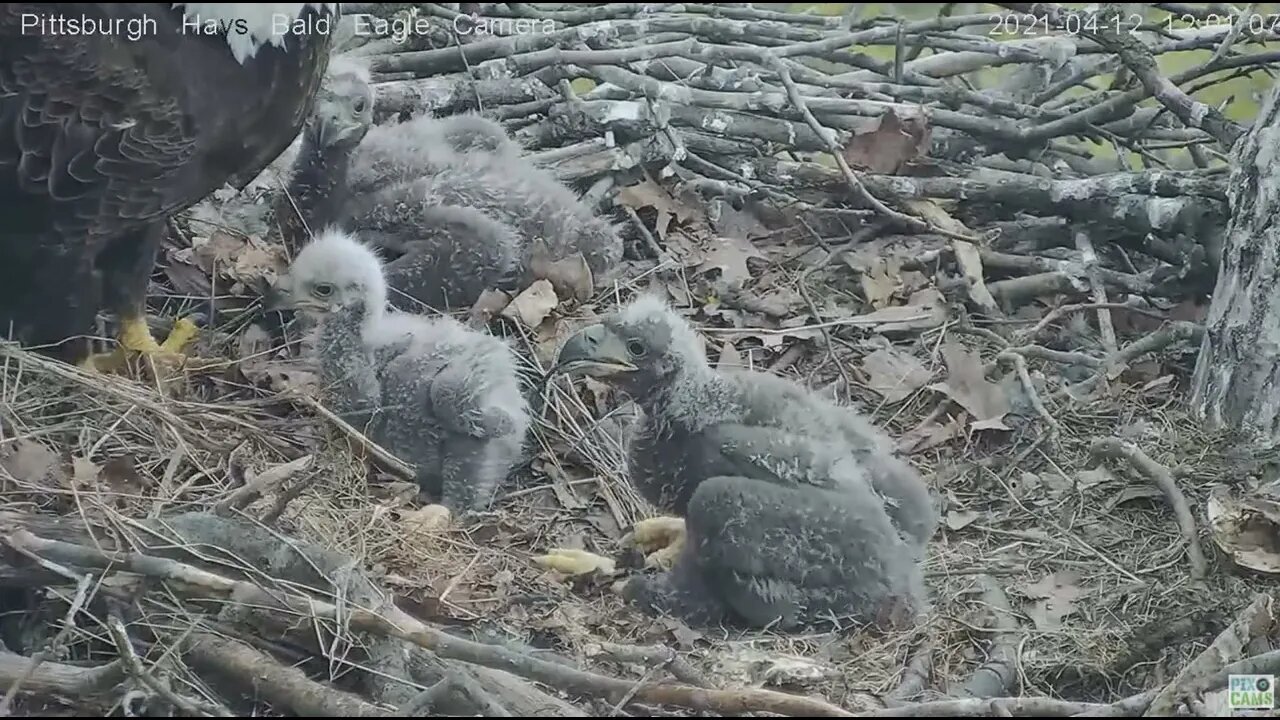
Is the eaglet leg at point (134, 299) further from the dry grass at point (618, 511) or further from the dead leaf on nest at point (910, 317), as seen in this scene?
the dead leaf on nest at point (910, 317)

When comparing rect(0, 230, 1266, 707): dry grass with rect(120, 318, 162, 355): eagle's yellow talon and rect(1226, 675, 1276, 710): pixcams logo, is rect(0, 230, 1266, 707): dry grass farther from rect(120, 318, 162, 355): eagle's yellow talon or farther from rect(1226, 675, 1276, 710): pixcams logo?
rect(1226, 675, 1276, 710): pixcams logo

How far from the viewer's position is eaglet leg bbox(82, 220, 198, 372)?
3479 millimetres

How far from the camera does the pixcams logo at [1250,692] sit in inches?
88.3

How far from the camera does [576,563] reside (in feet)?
9.86

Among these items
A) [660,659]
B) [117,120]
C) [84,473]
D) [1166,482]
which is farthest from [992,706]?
[117,120]

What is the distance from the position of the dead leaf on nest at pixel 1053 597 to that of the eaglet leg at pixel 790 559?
27 cm

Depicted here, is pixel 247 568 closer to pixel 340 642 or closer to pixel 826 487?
pixel 340 642

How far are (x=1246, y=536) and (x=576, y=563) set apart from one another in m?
1.47

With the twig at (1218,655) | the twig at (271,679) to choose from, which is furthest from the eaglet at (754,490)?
the twig at (271,679)

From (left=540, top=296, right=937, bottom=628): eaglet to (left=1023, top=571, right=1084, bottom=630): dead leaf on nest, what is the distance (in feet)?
0.85

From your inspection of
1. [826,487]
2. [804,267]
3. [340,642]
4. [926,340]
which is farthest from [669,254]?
[340,642]

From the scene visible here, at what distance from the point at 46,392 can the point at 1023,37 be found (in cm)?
358

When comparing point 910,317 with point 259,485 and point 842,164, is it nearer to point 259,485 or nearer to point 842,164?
point 842,164

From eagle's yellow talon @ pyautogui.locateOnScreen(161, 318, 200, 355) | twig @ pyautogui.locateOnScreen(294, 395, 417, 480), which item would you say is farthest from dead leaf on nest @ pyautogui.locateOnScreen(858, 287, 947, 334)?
eagle's yellow talon @ pyautogui.locateOnScreen(161, 318, 200, 355)
